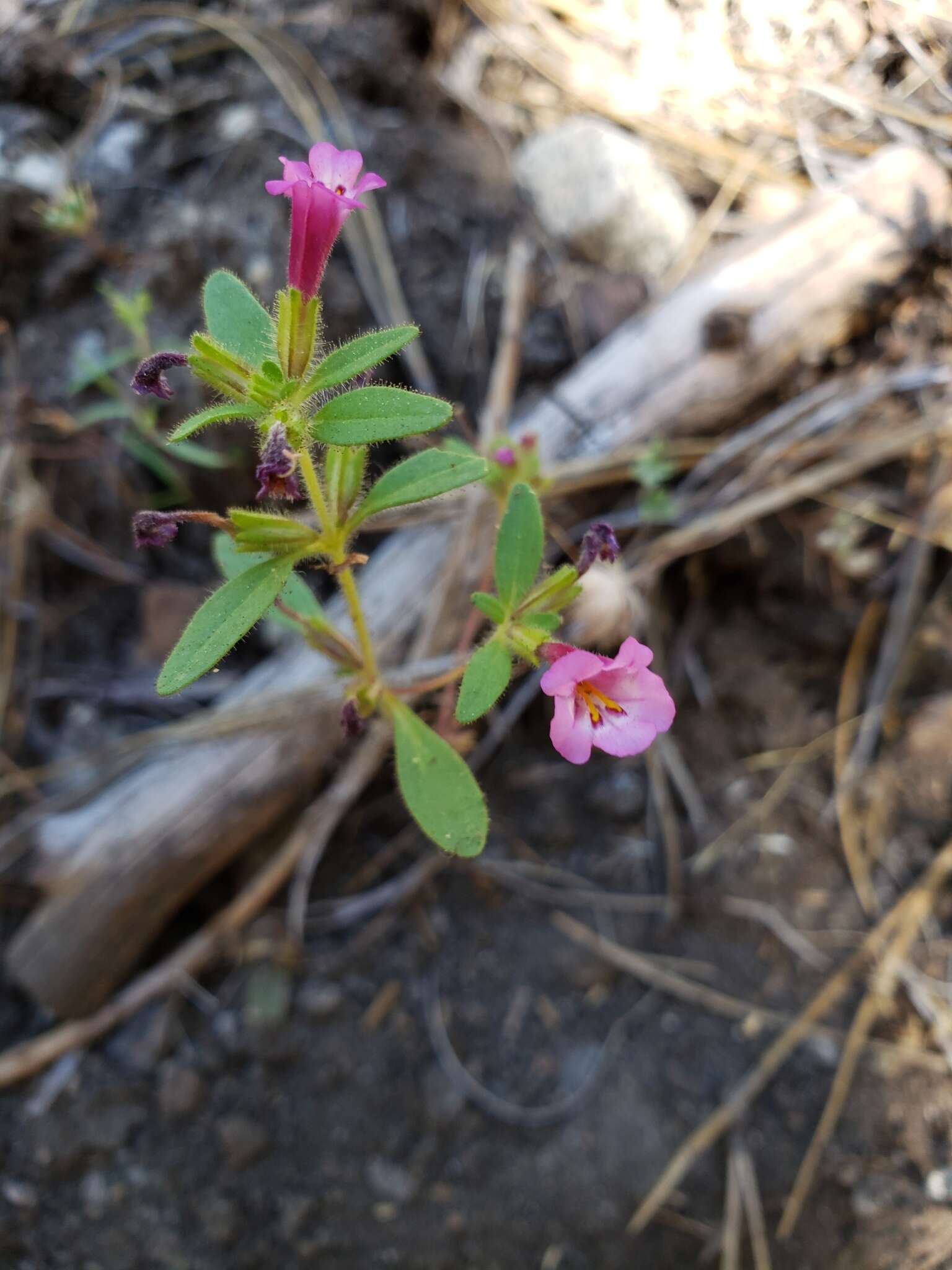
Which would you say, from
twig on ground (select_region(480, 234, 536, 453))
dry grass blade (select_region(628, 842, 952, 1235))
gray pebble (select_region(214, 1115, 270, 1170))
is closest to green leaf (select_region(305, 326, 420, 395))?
twig on ground (select_region(480, 234, 536, 453))

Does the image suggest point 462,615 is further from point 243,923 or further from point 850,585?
point 850,585

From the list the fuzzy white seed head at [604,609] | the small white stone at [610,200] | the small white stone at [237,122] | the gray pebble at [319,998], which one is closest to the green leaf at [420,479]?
the fuzzy white seed head at [604,609]

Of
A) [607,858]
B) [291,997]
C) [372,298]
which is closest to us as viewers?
[291,997]

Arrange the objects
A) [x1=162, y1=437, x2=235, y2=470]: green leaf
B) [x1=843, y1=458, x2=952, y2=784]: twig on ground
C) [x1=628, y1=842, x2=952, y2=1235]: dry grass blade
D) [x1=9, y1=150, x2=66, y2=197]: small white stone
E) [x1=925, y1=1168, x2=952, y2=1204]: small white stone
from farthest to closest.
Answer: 1. [x1=9, y1=150, x2=66, y2=197]: small white stone
2. [x1=843, y1=458, x2=952, y2=784]: twig on ground
3. [x1=162, y1=437, x2=235, y2=470]: green leaf
4. [x1=628, y1=842, x2=952, y2=1235]: dry grass blade
5. [x1=925, y1=1168, x2=952, y2=1204]: small white stone

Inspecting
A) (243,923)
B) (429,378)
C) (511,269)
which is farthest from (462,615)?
(511,269)

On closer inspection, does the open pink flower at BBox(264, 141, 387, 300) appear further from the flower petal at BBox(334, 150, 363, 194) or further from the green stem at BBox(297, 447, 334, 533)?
the green stem at BBox(297, 447, 334, 533)

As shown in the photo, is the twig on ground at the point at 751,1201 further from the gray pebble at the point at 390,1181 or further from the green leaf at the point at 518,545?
the green leaf at the point at 518,545
